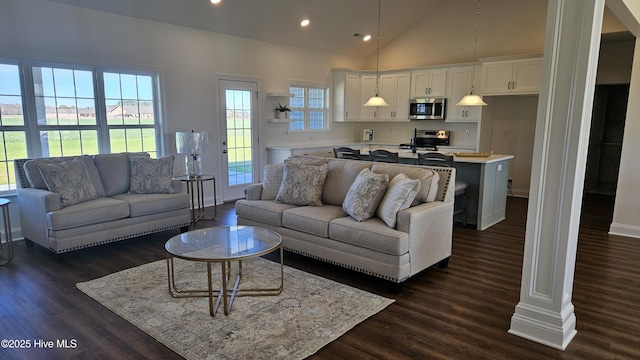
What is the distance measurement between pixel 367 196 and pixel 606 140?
279 inches

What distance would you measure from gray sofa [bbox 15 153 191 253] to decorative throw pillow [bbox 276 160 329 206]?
1.42m

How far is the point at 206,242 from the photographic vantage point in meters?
3.10

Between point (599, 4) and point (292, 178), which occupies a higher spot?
point (599, 4)

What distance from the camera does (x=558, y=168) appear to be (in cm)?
239

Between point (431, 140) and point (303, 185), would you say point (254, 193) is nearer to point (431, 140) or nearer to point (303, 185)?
point (303, 185)

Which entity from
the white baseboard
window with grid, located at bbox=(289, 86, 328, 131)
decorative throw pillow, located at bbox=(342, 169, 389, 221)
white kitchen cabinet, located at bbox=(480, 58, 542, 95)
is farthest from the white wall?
the white baseboard

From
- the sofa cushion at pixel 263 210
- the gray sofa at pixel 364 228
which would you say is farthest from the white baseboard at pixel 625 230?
the sofa cushion at pixel 263 210

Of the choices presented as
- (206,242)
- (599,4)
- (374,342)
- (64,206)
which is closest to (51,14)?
(64,206)

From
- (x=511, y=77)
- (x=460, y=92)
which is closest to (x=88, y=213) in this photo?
(x=460, y=92)

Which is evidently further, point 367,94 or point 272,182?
point 367,94

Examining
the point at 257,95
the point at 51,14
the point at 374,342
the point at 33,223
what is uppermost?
the point at 51,14

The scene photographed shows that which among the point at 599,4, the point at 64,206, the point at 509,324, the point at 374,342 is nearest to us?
the point at 599,4

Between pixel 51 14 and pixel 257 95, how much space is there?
10.3 feet

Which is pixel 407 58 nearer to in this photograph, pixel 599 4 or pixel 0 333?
pixel 599 4
